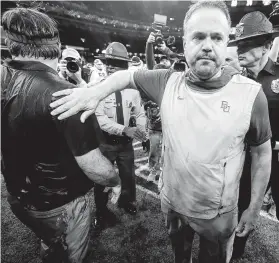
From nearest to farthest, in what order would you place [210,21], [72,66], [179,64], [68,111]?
[68,111] → [210,21] → [179,64] → [72,66]

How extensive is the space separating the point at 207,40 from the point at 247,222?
1.51 m

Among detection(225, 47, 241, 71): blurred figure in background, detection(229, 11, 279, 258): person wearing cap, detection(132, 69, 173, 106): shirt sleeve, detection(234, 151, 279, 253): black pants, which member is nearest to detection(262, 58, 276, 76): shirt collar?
detection(229, 11, 279, 258): person wearing cap

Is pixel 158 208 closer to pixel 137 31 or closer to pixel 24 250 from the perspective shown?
pixel 24 250

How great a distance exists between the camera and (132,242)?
3012 mm

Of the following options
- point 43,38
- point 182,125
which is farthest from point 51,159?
point 182,125

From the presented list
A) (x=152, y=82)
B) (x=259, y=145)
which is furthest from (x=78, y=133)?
(x=259, y=145)

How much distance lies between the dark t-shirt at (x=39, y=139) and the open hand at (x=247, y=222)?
137cm

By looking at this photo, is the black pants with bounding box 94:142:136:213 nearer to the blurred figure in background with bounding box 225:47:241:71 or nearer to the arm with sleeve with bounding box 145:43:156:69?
the arm with sleeve with bounding box 145:43:156:69

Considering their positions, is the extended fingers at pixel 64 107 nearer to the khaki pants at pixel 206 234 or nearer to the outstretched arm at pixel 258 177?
the khaki pants at pixel 206 234

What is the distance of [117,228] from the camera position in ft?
10.8

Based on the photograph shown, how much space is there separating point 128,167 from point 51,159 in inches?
82.1

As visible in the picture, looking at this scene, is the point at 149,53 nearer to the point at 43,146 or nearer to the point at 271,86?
the point at 271,86

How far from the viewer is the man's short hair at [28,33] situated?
1520 millimetres

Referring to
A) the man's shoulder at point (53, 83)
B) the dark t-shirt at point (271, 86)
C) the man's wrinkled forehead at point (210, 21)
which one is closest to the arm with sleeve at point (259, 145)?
the man's wrinkled forehead at point (210, 21)
